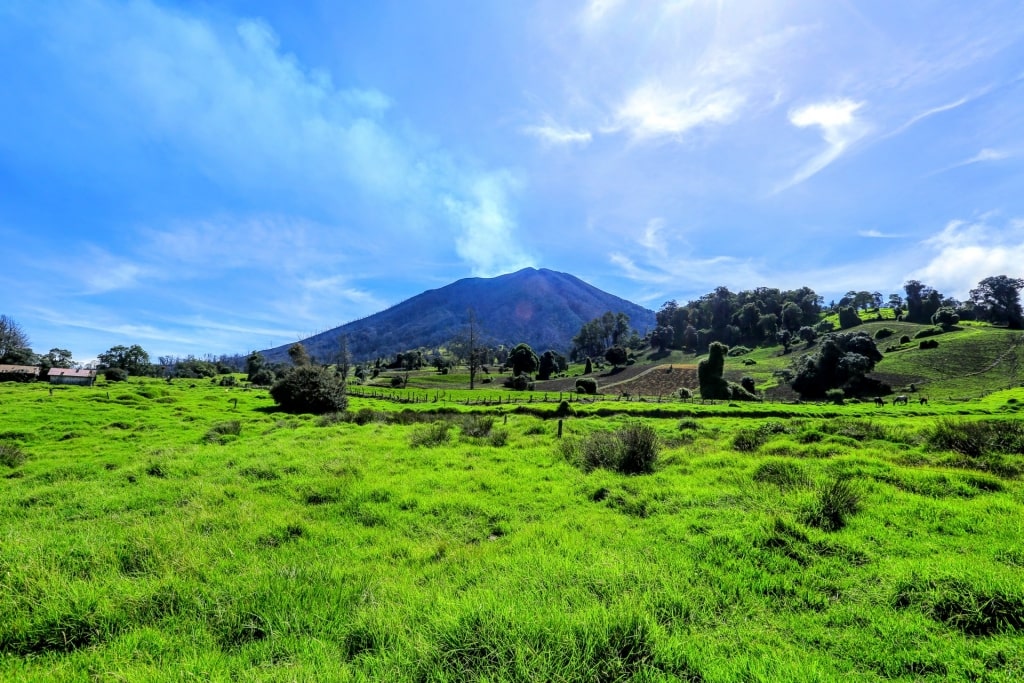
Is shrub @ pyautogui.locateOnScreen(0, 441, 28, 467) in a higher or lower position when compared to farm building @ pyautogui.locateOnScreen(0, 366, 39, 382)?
lower

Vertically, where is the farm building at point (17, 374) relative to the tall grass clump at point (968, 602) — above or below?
above

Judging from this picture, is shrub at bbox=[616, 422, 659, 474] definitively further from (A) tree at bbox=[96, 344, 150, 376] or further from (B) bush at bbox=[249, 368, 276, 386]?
(A) tree at bbox=[96, 344, 150, 376]

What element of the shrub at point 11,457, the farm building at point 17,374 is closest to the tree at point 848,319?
the shrub at point 11,457

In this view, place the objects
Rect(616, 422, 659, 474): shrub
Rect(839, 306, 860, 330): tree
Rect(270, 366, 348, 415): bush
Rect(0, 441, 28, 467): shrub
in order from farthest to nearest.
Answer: Rect(839, 306, 860, 330): tree
Rect(270, 366, 348, 415): bush
Rect(0, 441, 28, 467): shrub
Rect(616, 422, 659, 474): shrub

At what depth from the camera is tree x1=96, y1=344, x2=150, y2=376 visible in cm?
10144

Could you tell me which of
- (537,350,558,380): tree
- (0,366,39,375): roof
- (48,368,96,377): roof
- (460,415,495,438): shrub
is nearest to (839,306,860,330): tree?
(537,350,558,380): tree

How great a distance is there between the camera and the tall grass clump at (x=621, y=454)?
12688mm

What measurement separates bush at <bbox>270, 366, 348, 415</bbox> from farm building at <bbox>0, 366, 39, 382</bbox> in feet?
213

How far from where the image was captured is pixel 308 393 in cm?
3781

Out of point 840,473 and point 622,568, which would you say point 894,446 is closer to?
point 840,473

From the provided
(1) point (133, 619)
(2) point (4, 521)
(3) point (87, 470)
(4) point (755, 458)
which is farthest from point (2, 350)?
(4) point (755, 458)

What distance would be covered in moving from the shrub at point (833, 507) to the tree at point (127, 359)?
13783 cm

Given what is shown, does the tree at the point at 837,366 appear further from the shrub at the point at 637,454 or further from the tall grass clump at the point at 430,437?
the tall grass clump at the point at 430,437

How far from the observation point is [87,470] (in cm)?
1330
